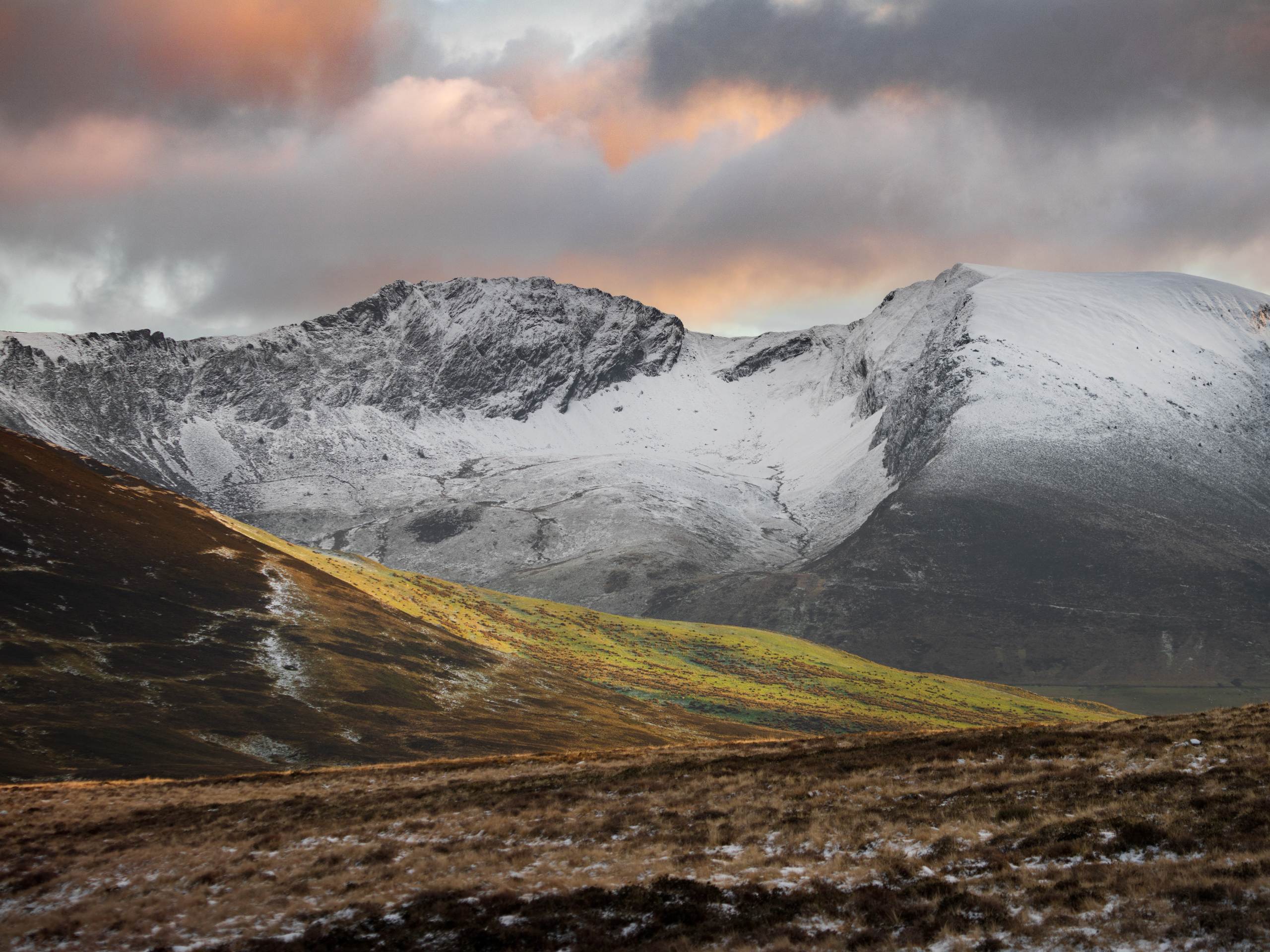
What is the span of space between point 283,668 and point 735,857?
91254 millimetres

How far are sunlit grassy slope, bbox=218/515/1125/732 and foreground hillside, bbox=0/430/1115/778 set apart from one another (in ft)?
2.52

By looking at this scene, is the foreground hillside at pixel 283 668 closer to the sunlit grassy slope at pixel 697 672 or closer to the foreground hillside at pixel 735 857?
the sunlit grassy slope at pixel 697 672

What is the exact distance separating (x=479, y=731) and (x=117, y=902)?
70616 millimetres

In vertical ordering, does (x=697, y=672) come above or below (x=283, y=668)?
below

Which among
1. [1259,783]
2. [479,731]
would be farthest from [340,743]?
[1259,783]

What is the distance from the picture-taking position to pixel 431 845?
102ft

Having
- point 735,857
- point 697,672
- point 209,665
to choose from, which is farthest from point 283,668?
point 735,857

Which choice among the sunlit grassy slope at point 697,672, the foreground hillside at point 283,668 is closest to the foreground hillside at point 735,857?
the foreground hillside at point 283,668

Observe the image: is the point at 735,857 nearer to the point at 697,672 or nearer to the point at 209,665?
the point at 209,665

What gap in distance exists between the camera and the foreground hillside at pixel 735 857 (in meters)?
20.0

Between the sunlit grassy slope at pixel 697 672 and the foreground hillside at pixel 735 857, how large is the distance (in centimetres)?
10160

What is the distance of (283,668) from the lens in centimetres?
10675

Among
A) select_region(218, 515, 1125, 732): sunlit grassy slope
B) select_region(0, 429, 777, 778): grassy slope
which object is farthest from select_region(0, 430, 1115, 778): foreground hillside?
select_region(218, 515, 1125, 732): sunlit grassy slope

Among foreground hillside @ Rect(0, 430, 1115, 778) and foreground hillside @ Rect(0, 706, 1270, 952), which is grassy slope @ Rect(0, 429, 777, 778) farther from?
foreground hillside @ Rect(0, 706, 1270, 952)
